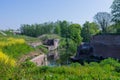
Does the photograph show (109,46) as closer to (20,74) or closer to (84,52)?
(84,52)

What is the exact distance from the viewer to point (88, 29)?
193ft

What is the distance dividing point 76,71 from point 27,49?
13.2 m

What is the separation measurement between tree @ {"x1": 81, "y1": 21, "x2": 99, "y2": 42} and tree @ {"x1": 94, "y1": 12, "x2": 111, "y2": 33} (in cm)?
325

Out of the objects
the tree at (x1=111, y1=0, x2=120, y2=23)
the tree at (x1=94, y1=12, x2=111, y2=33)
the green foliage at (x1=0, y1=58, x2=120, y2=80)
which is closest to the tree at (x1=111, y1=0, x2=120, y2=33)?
the tree at (x1=111, y1=0, x2=120, y2=23)

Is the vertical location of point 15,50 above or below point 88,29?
below

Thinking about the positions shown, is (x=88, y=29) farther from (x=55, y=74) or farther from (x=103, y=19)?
(x=55, y=74)

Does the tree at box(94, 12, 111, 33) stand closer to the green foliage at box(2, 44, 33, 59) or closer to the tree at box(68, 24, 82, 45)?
the tree at box(68, 24, 82, 45)

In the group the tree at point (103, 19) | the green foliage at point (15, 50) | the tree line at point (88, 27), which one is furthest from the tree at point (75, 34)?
the green foliage at point (15, 50)

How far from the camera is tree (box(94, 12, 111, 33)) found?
51931mm

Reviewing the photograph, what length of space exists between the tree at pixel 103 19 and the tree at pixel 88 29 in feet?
10.7

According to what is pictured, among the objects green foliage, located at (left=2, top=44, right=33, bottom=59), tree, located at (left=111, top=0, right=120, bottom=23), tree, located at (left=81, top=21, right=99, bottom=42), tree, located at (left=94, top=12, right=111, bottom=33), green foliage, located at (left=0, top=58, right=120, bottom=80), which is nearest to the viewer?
green foliage, located at (left=0, top=58, right=120, bottom=80)

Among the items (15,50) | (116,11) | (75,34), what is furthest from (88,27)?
(15,50)

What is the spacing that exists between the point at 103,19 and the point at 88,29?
6663mm

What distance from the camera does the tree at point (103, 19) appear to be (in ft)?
170
